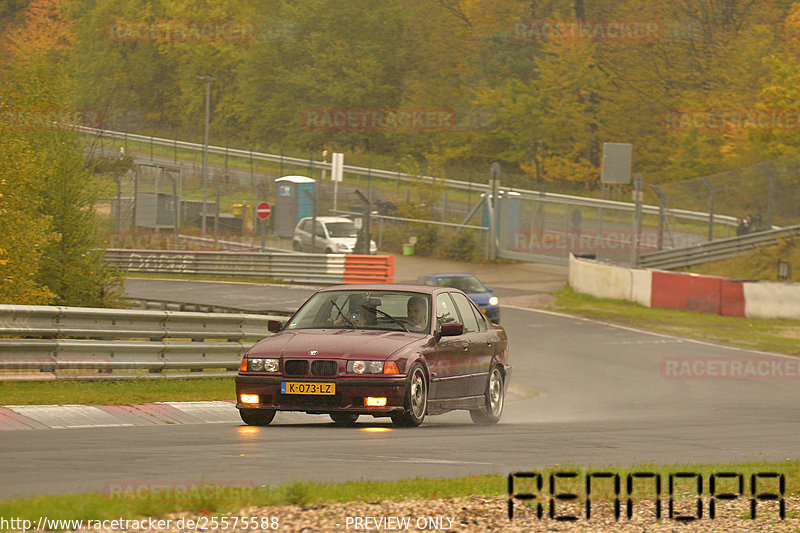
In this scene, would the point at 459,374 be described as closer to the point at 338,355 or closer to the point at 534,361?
the point at 338,355

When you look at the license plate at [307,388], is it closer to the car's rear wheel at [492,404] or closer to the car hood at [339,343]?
the car hood at [339,343]

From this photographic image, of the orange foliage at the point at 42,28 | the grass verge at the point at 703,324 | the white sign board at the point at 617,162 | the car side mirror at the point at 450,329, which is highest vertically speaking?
the orange foliage at the point at 42,28

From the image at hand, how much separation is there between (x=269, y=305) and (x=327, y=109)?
189 feet

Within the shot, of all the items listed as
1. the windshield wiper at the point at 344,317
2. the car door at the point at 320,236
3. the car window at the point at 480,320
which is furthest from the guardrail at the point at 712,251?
the windshield wiper at the point at 344,317

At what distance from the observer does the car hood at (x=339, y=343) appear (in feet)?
36.2

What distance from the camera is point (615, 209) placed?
44688 mm

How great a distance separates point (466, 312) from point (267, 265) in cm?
2826

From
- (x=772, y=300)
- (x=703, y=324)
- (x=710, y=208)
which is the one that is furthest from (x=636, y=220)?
(x=703, y=324)

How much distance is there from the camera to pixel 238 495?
6531 millimetres

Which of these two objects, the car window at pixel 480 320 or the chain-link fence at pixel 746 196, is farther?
the chain-link fence at pixel 746 196

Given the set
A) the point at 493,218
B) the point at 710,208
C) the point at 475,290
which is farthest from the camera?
the point at 493,218

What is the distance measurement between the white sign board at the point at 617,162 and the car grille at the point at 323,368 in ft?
97.9

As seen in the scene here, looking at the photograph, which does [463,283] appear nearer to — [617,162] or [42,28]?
[617,162]

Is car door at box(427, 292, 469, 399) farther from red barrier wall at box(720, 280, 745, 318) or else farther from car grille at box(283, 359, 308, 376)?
red barrier wall at box(720, 280, 745, 318)
